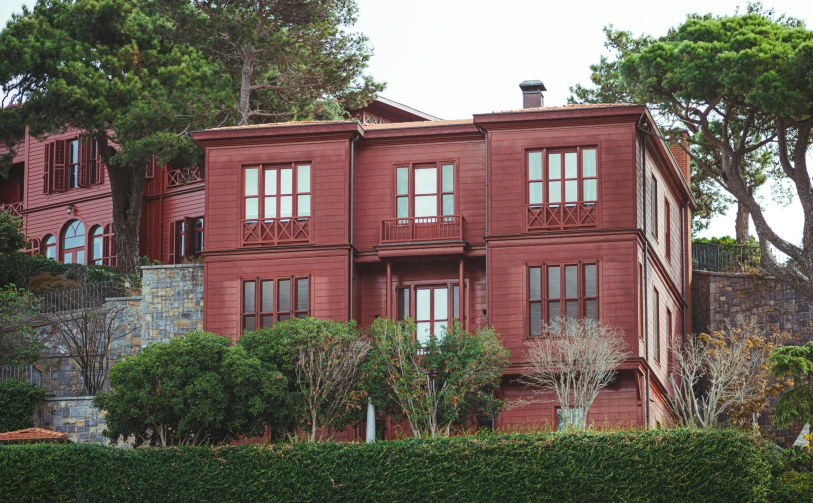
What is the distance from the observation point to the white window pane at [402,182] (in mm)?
45938

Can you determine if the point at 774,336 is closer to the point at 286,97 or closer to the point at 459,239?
the point at 459,239

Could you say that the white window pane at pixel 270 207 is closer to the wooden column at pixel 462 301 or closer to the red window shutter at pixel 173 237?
the wooden column at pixel 462 301

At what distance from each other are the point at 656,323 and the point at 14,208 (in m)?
31.8

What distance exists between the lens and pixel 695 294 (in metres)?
53.8

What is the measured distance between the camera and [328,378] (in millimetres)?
40031

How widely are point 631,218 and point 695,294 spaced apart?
11157 mm

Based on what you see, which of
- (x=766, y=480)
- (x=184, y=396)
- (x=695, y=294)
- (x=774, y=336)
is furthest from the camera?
(x=695, y=294)

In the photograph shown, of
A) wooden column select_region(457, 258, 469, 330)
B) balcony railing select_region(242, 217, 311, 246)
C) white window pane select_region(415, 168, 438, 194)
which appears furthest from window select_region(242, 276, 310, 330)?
wooden column select_region(457, 258, 469, 330)

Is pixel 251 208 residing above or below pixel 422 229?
above

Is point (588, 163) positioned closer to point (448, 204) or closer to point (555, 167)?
point (555, 167)

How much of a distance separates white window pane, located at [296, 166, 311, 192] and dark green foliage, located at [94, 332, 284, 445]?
7505 mm

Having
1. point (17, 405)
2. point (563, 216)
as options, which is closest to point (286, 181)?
point (563, 216)

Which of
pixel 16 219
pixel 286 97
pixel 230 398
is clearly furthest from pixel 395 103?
pixel 230 398

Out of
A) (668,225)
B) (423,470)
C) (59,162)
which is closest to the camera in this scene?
(423,470)
